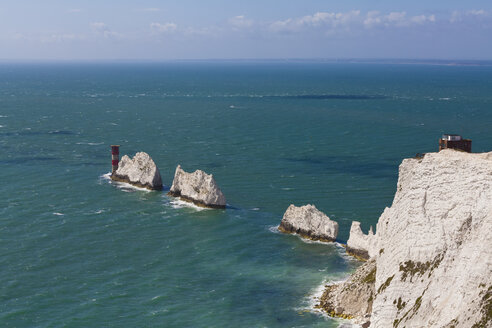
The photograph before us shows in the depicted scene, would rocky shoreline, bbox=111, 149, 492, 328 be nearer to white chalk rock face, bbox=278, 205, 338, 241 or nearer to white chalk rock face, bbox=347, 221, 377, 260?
white chalk rock face, bbox=347, 221, 377, 260

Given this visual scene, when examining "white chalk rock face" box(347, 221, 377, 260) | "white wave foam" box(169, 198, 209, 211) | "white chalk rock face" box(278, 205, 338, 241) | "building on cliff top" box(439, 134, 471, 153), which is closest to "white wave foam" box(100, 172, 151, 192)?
"white wave foam" box(169, 198, 209, 211)

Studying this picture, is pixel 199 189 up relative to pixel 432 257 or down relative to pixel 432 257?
down

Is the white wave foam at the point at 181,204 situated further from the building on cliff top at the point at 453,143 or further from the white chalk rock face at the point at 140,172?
the building on cliff top at the point at 453,143

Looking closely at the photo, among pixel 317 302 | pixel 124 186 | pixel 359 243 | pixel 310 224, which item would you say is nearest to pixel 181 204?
pixel 124 186

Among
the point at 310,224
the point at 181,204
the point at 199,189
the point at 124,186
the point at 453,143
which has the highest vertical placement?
the point at 453,143

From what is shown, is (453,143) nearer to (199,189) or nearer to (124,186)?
(199,189)

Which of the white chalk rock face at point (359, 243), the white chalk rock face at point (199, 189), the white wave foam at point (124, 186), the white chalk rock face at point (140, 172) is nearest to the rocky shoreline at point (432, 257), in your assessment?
the white chalk rock face at point (359, 243)

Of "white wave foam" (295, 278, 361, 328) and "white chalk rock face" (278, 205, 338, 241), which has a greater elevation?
"white chalk rock face" (278, 205, 338, 241)

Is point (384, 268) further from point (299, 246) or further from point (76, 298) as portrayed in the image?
point (76, 298)
